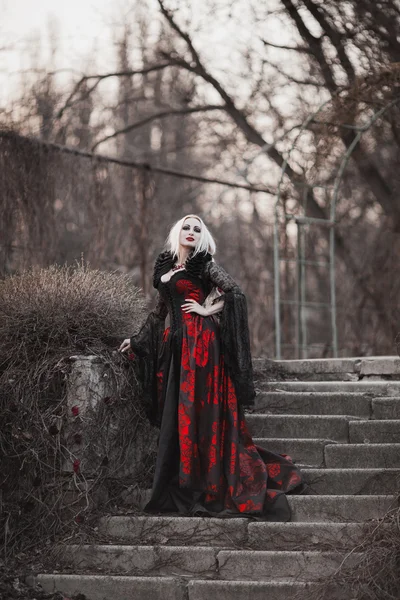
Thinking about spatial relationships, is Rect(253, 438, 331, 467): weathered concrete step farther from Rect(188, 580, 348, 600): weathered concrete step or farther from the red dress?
Rect(188, 580, 348, 600): weathered concrete step

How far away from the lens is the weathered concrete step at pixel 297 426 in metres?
5.57

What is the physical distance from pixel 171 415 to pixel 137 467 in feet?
1.66

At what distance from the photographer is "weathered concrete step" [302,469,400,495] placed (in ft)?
16.0

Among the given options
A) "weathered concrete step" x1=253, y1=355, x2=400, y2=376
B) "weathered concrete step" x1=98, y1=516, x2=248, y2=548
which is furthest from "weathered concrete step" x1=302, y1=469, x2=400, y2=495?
"weathered concrete step" x1=253, y1=355, x2=400, y2=376

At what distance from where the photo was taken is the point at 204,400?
4957mm

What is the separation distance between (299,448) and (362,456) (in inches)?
16.0

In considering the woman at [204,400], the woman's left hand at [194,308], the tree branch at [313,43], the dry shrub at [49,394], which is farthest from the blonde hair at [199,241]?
the tree branch at [313,43]

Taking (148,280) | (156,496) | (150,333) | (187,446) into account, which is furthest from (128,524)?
(148,280)

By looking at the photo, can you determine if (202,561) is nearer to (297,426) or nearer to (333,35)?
(297,426)

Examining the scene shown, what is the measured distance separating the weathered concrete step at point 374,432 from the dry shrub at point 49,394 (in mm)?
1395

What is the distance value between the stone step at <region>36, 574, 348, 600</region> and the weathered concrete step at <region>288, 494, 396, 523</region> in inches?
25.7

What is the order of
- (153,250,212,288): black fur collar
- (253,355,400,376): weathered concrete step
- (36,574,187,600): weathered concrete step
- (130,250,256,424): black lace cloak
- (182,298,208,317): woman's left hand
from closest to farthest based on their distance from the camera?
(36,574,187,600): weathered concrete step → (130,250,256,424): black lace cloak → (182,298,208,317): woman's left hand → (153,250,212,288): black fur collar → (253,355,400,376): weathered concrete step

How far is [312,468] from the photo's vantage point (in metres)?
5.25

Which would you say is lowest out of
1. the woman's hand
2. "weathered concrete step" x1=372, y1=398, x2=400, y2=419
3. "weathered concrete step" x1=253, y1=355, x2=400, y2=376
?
"weathered concrete step" x1=372, y1=398, x2=400, y2=419
